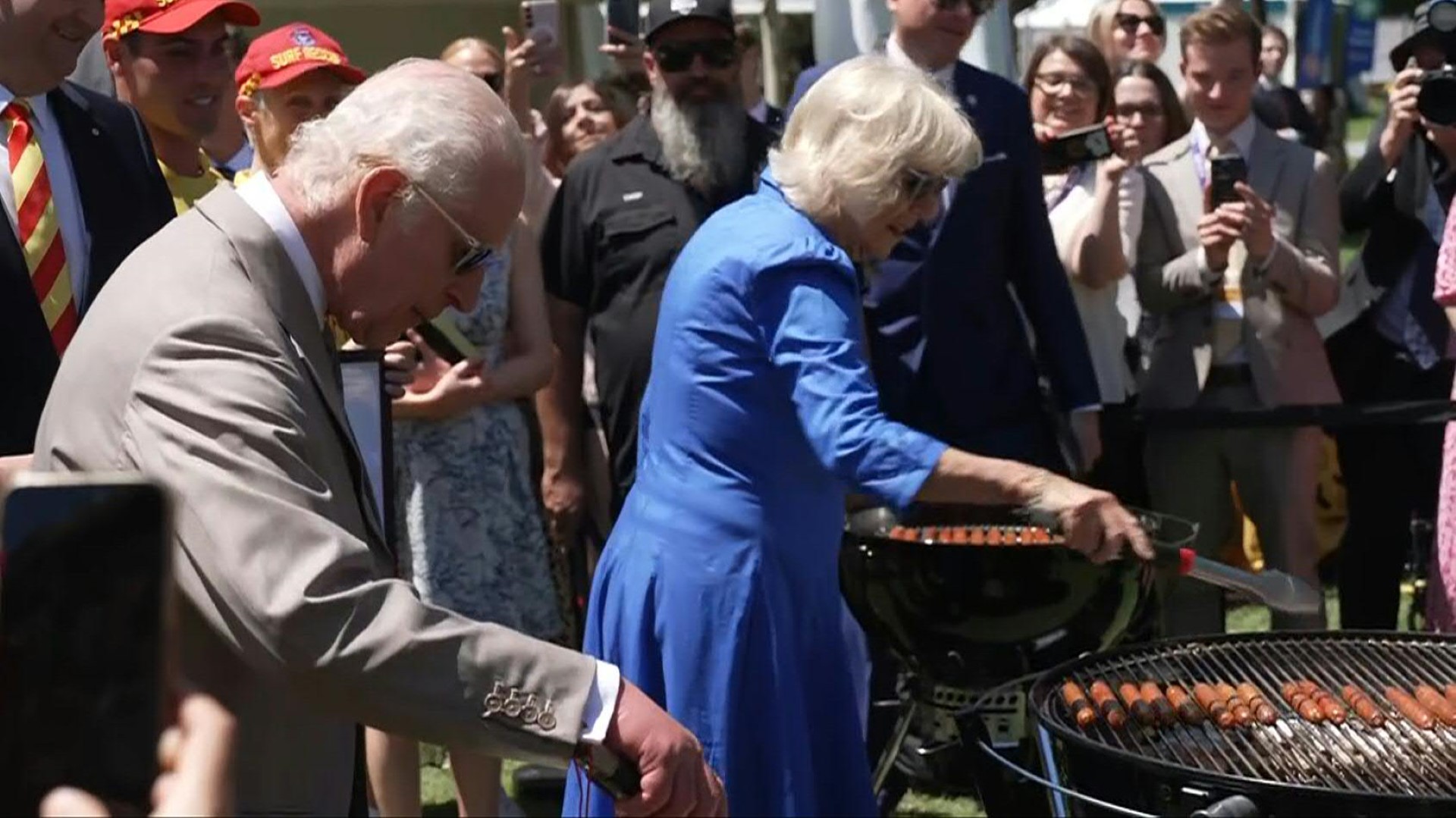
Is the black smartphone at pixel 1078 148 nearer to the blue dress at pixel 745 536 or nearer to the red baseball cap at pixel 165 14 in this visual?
the blue dress at pixel 745 536

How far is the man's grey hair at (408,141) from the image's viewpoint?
8.40ft

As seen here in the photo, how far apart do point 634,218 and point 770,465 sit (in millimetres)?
1975

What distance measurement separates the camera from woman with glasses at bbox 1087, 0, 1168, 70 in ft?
25.5

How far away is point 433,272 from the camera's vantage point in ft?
8.67

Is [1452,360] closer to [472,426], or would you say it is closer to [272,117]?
[472,426]

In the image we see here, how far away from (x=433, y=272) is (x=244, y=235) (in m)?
0.23

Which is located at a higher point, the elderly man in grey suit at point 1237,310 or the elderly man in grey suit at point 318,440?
the elderly man in grey suit at point 318,440

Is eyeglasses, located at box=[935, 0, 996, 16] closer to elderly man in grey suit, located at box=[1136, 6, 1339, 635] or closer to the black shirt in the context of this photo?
the black shirt

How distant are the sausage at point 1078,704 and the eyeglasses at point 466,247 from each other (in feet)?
4.38

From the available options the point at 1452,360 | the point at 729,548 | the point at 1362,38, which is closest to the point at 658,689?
the point at 729,548

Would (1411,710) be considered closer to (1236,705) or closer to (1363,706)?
(1363,706)

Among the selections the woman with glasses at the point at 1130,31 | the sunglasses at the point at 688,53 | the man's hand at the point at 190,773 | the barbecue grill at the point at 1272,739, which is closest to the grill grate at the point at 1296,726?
the barbecue grill at the point at 1272,739

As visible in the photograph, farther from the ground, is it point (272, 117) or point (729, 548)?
point (272, 117)

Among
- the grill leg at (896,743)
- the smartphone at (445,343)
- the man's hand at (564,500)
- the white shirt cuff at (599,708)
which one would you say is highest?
the white shirt cuff at (599,708)
